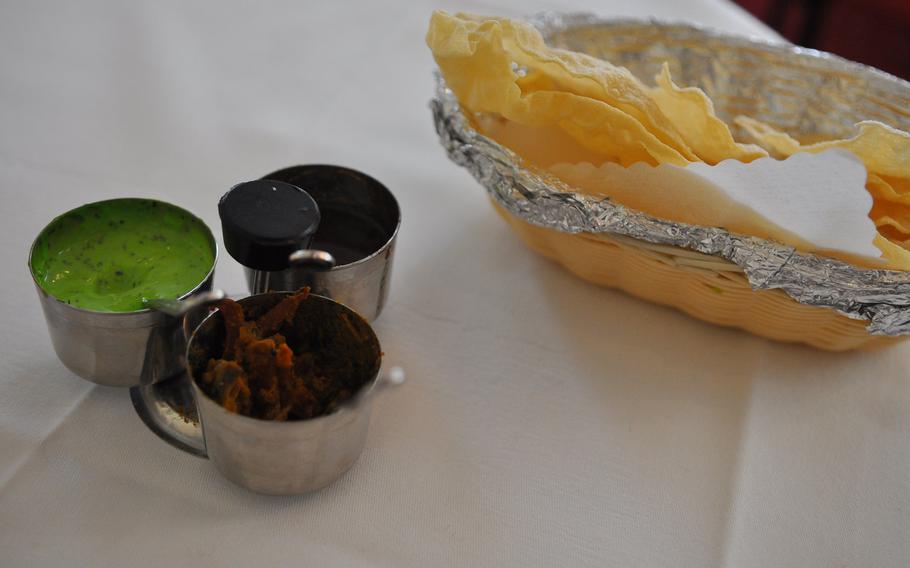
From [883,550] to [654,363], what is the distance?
210 millimetres

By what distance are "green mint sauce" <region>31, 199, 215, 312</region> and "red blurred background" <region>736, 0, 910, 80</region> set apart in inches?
68.9

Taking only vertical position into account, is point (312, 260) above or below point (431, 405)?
above

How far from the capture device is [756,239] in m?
0.57

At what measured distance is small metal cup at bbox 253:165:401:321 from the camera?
0.58m

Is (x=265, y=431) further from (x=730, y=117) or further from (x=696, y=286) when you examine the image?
(x=730, y=117)

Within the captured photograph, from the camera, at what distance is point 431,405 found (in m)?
0.60

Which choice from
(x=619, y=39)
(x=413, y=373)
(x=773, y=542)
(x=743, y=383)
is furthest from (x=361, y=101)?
(x=773, y=542)

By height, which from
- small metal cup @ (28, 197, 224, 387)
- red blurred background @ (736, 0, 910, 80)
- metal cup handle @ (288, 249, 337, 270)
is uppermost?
metal cup handle @ (288, 249, 337, 270)

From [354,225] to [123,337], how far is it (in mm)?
208

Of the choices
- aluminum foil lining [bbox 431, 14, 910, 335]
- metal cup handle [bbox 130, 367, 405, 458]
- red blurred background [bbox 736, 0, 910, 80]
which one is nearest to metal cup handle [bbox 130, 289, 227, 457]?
metal cup handle [bbox 130, 367, 405, 458]

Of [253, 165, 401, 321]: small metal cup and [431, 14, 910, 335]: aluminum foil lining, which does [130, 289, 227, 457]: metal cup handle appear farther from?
[431, 14, 910, 335]: aluminum foil lining

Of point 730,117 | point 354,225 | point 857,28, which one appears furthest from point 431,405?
point 857,28

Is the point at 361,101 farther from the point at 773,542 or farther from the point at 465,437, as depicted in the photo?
the point at 773,542

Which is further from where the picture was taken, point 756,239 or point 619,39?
point 619,39
